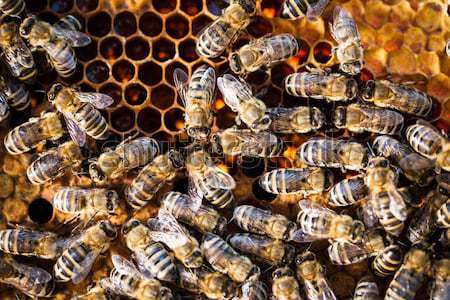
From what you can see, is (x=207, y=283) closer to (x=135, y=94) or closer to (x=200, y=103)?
(x=200, y=103)

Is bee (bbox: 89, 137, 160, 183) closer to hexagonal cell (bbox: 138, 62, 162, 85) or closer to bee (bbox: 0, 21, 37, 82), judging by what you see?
hexagonal cell (bbox: 138, 62, 162, 85)

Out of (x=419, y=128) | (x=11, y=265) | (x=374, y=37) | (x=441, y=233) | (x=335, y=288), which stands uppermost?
(x=374, y=37)

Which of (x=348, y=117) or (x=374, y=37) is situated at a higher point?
(x=374, y=37)

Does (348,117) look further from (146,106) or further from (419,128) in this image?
(146,106)

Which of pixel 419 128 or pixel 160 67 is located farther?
pixel 160 67

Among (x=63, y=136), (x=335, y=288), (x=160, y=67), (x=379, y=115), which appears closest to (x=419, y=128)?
(x=379, y=115)

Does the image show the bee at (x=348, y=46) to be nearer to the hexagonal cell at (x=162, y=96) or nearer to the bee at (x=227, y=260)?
the hexagonal cell at (x=162, y=96)

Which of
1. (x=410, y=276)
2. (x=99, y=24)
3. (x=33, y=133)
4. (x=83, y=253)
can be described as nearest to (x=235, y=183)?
(x=83, y=253)
